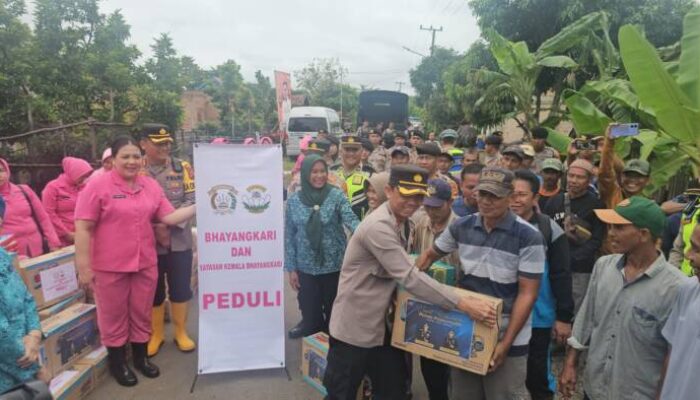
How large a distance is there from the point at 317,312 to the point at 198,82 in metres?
43.6

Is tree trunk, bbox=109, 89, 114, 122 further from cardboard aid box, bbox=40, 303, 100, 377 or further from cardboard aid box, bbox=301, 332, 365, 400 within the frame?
cardboard aid box, bbox=301, 332, 365, 400

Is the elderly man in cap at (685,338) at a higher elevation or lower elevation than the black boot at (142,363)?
higher

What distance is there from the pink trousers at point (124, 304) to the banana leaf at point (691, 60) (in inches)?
196

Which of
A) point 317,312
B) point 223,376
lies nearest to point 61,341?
point 223,376

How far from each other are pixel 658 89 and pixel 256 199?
3.51 meters

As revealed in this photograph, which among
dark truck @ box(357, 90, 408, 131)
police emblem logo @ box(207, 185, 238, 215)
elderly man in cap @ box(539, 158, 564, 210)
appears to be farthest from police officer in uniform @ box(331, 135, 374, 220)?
dark truck @ box(357, 90, 408, 131)

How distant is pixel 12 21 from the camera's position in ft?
32.5

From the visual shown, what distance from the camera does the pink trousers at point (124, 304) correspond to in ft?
11.7

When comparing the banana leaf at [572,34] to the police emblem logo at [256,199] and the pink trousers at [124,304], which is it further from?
the pink trousers at [124,304]

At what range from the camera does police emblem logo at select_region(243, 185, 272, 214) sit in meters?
3.71

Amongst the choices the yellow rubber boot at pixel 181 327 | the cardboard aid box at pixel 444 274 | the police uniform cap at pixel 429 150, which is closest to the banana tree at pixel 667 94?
the police uniform cap at pixel 429 150

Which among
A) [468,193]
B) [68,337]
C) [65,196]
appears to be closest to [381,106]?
[65,196]

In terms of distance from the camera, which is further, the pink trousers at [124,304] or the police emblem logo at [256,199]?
the police emblem logo at [256,199]

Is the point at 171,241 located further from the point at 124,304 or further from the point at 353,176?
the point at 353,176
